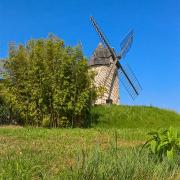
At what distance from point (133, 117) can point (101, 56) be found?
9.95 m

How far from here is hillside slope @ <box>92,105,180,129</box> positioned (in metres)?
30.3

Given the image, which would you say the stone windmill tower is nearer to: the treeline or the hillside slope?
the hillside slope

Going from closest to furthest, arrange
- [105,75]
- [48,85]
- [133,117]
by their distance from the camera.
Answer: [48,85] < [133,117] < [105,75]

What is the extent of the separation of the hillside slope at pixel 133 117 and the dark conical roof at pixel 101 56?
6.01m

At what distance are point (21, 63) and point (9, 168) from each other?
21107 millimetres

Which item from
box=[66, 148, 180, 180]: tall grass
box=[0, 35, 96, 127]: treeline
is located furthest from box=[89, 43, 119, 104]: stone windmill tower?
box=[66, 148, 180, 180]: tall grass

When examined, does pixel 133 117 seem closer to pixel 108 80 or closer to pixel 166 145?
pixel 108 80

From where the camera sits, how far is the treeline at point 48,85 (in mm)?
26703

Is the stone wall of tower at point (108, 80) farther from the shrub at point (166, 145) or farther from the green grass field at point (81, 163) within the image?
the shrub at point (166, 145)

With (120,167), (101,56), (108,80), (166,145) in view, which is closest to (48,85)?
(108,80)

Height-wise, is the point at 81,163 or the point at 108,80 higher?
the point at 108,80

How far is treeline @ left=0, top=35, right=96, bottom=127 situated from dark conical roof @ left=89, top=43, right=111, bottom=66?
1157 centimetres

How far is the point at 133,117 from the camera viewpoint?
106ft

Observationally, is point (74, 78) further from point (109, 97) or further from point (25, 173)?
point (25, 173)
